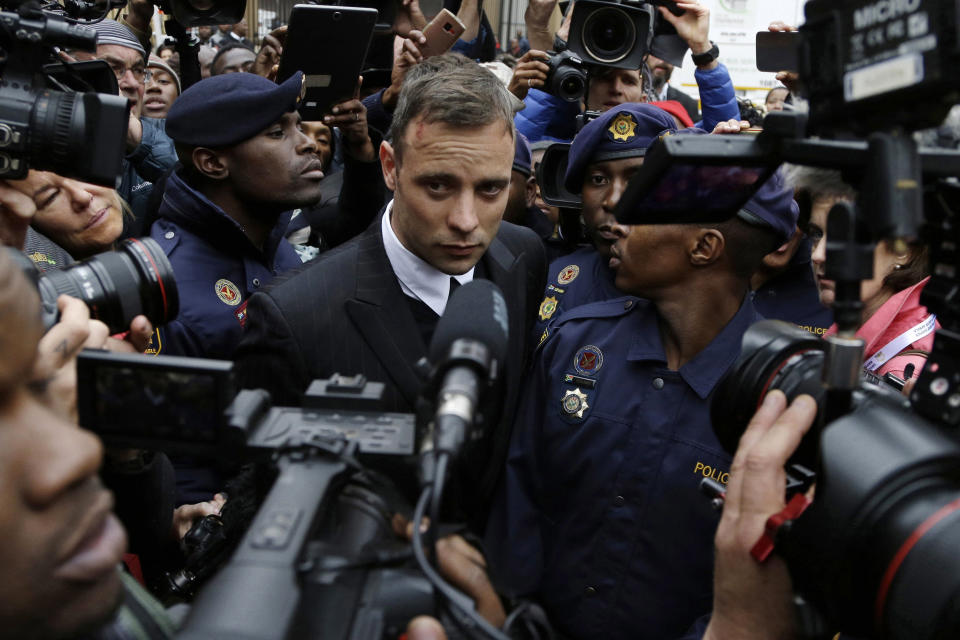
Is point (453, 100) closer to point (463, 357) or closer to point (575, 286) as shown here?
point (575, 286)

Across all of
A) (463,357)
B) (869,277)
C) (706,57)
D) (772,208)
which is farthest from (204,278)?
(706,57)

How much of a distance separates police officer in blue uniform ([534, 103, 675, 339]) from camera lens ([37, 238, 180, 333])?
1449mm

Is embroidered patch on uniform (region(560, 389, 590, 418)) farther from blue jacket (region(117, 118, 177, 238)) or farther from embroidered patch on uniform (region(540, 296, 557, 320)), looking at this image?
blue jacket (region(117, 118, 177, 238))

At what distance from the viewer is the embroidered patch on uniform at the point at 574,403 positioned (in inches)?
89.3

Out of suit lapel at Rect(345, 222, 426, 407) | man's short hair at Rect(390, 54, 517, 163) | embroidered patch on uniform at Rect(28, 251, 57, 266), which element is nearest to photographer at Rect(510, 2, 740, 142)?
man's short hair at Rect(390, 54, 517, 163)

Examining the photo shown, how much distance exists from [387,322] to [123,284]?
0.79 metres

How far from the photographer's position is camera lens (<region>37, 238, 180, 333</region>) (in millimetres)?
1625

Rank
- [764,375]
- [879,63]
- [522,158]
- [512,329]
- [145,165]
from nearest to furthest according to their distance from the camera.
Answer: [879,63] → [764,375] → [512,329] → [522,158] → [145,165]

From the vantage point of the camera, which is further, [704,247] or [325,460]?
[704,247]

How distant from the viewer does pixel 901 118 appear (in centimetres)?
101

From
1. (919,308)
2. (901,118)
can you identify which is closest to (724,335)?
(919,308)

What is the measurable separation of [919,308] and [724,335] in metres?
0.73

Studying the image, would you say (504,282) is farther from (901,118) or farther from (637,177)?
(901,118)

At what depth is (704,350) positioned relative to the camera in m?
2.21
